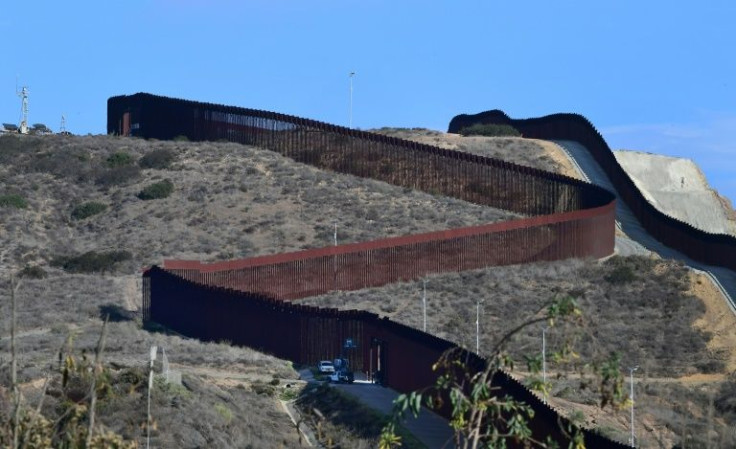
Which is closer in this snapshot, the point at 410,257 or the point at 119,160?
the point at 410,257

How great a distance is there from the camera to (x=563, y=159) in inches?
3361

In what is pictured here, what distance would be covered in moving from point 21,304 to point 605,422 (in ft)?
85.3

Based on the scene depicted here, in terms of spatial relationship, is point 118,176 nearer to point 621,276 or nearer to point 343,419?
point 621,276

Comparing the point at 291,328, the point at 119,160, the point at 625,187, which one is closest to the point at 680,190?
the point at 625,187

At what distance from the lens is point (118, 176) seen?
83188mm

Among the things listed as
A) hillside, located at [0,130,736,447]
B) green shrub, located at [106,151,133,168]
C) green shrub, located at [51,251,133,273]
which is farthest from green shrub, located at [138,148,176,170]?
green shrub, located at [51,251,133,273]

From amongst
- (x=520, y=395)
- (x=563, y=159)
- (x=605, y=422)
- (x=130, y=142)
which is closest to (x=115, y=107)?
(x=130, y=142)

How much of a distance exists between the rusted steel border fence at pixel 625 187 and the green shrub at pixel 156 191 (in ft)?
72.0

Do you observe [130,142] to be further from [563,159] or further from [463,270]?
[463,270]

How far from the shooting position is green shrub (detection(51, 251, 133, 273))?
67.8 meters

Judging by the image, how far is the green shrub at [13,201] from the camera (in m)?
78.6

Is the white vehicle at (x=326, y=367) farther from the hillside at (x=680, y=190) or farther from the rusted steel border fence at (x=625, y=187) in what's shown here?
the hillside at (x=680, y=190)

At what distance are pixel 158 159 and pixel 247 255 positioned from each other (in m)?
19.0

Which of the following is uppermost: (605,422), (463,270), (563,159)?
(563,159)
